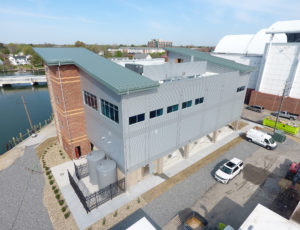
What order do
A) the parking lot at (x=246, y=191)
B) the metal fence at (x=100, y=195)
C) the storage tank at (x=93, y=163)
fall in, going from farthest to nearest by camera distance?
the storage tank at (x=93, y=163) → the metal fence at (x=100, y=195) → the parking lot at (x=246, y=191)

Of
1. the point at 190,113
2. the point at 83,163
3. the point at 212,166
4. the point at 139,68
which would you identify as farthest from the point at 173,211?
the point at 139,68

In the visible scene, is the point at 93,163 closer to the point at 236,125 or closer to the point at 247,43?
the point at 236,125

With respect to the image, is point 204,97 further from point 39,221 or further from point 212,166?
point 39,221

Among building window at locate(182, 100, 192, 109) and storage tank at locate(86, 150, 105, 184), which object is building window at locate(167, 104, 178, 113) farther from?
storage tank at locate(86, 150, 105, 184)

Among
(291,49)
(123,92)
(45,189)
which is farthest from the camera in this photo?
(291,49)

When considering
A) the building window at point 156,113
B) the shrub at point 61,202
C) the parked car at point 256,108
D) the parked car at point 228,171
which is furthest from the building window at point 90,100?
the parked car at point 256,108

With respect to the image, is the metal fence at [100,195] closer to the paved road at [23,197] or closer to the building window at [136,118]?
the paved road at [23,197]

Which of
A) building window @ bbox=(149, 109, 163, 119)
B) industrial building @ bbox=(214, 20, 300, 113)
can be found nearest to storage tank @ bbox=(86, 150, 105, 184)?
building window @ bbox=(149, 109, 163, 119)
